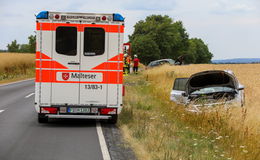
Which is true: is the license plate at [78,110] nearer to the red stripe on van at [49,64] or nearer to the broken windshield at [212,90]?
the red stripe on van at [49,64]

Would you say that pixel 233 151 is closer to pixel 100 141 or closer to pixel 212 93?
pixel 100 141

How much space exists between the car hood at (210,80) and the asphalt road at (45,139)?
351cm

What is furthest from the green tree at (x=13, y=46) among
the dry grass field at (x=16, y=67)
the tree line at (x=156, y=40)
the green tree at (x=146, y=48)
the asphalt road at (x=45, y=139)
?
the asphalt road at (x=45, y=139)

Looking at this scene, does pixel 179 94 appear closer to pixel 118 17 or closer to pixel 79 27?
pixel 118 17

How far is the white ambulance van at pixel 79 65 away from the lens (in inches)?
440

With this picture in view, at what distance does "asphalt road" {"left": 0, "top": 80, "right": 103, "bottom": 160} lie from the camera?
26.3 ft

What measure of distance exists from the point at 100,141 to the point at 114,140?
327 millimetres

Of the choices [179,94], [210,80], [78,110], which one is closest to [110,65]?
[78,110]

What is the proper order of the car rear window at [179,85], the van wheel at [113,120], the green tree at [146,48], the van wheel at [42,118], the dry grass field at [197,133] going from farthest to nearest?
the green tree at [146,48]
the car rear window at [179,85]
the van wheel at [113,120]
the van wheel at [42,118]
the dry grass field at [197,133]

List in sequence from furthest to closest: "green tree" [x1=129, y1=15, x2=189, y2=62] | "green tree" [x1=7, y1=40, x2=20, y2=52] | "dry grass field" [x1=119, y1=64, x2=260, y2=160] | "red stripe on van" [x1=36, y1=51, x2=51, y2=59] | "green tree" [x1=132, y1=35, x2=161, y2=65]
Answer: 1. "green tree" [x1=7, y1=40, x2=20, y2=52]
2. "green tree" [x1=129, y1=15, x2=189, y2=62]
3. "green tree" [x1=132, y1=35, x2=161, y2=65]
4. "red stripe on van" [x1=36, y1=51, x2=51, y2=59]
5. "dry grass field" [x1=119, y1=64, x2=260, y2=160]

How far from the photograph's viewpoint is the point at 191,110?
11.7m

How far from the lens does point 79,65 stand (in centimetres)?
1132

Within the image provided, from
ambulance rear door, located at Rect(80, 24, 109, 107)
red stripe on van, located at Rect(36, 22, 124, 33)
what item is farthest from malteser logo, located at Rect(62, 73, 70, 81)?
red stripe on van, located at Rect(36, 22, 124, 33)

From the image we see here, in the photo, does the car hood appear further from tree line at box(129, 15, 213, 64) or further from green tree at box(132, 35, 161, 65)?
green tree at box(132, 35, 161, 65)
